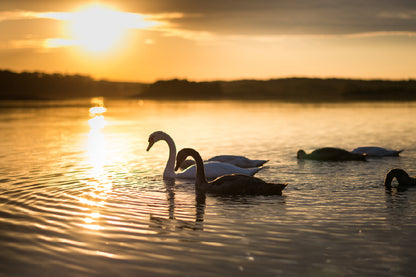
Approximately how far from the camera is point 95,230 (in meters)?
9.19

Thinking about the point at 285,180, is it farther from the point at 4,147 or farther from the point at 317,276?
the point at 4,147

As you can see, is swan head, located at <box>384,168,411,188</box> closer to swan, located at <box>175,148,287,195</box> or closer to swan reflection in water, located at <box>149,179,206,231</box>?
swan, located at <box>175,148,287,195</box>

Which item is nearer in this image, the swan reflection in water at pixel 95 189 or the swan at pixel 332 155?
the swan reflection in water at pixel 95 189

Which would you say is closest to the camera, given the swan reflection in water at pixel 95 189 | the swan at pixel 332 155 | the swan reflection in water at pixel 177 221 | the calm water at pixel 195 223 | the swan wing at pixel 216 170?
the calm water at pixel 195 223

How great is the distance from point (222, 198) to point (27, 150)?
1396 cm

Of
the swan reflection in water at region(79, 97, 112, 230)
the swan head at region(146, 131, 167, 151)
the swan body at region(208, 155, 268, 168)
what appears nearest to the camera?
the swan reflection in water at region(79, 97, 112, 230)

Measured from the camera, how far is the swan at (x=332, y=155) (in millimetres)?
19062

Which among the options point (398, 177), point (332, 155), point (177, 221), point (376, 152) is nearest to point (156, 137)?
point (177, 221)

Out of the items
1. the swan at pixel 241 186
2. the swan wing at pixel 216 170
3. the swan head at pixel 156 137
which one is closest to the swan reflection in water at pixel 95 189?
the swan head at pixel 156 137

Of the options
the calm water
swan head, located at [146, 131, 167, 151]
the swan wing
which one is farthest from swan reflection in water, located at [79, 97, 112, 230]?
the swan wing

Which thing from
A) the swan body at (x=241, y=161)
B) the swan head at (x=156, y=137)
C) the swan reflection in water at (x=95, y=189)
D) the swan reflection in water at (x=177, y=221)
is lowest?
the swan reflection in water at (x=177, y=221)

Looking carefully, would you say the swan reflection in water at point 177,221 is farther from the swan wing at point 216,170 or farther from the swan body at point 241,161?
the swan body at point 241,161

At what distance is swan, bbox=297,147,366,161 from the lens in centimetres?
1906

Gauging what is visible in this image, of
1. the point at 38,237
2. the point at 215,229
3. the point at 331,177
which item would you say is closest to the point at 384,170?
the point at 331,177
